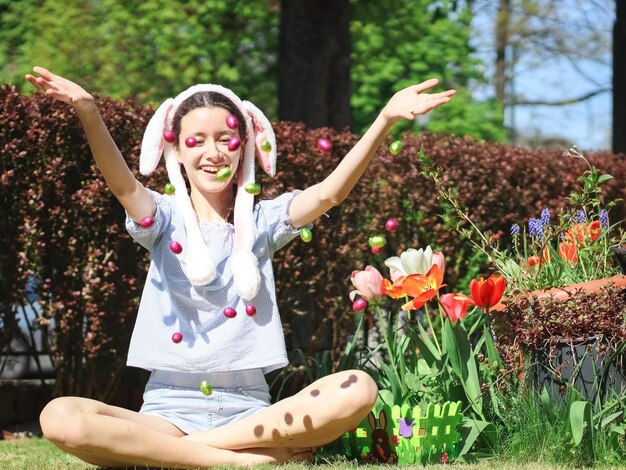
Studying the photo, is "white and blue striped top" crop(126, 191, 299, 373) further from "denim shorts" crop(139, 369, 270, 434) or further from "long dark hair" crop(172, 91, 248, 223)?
"long dark hair" crop(172, 91, 248, 223)

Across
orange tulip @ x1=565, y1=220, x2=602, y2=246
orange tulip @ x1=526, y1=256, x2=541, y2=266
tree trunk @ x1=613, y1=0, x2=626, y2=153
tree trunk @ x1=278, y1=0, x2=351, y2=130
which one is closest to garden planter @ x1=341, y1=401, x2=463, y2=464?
orange tulip @ x1=526, y1=256, x2=541, y2=266

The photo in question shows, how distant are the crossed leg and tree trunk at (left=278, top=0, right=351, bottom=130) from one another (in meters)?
4.86

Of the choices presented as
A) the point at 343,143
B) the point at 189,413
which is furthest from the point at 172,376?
the point at 343,143

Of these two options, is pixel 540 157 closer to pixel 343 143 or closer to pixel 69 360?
pixel 343 143

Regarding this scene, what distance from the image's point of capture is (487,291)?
3822 millimetres

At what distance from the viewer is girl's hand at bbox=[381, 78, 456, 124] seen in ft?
10.8

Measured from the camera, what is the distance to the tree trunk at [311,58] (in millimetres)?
8211

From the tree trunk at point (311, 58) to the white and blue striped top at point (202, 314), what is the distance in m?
4.42

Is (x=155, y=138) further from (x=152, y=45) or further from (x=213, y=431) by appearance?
(x=152, y=45)

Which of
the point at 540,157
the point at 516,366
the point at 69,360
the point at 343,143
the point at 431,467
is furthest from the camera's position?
the point at 540,157

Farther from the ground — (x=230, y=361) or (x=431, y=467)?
(x=230, y=361)

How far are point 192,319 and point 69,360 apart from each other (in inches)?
72.3

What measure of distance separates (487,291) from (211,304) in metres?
1.10

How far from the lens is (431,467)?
356cm
